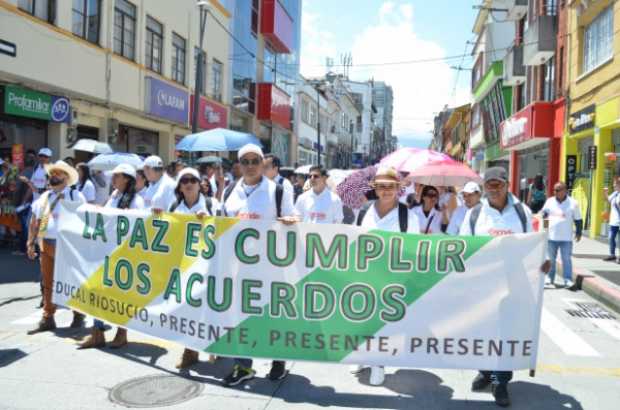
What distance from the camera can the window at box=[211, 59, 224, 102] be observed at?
24844mm

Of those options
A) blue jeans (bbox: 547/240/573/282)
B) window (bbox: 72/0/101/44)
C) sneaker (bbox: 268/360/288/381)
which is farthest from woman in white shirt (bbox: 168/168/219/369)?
window (bbox: 72/0/101/44)

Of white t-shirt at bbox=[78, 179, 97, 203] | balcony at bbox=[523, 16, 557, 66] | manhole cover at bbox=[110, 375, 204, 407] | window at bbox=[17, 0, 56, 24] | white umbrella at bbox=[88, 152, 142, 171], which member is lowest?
manhole cover at bbox=[110, 375, 204, 407]

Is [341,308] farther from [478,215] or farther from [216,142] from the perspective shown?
[216,142]

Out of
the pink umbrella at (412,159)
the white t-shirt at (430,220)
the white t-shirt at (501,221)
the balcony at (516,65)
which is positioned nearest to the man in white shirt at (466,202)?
the white t-shirt at (430,220)

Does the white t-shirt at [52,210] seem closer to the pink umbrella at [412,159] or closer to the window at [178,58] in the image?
the pink umbrella at [412,159]

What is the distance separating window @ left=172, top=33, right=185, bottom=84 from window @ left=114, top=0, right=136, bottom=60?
10.7 ft

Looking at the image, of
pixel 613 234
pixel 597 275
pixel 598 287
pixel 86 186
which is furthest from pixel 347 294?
pixel 613 234

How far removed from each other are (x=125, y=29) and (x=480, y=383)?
1612 cm

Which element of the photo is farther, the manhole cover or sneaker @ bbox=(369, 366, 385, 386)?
sneaker @ bbox=(369, 366, 385, 386)

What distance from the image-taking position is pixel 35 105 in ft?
43.6

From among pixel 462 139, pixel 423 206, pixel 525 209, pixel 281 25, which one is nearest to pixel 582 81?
pixel 423 206

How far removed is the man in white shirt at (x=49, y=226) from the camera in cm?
582

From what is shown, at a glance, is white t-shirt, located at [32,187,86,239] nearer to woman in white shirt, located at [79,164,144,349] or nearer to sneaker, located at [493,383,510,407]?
woman in white shirt, located at [79,164,144,349]

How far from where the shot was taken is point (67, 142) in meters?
14.7
